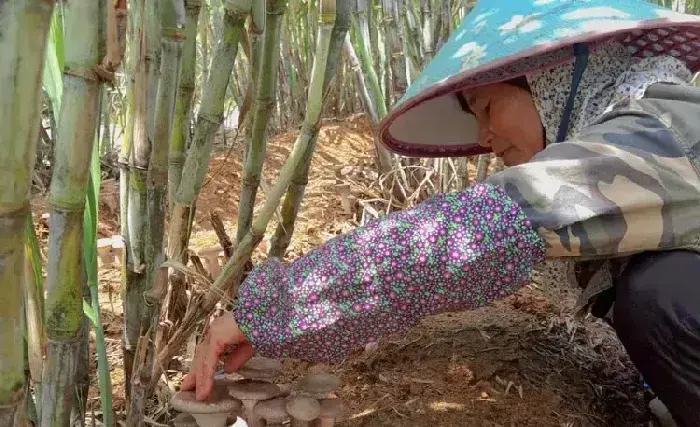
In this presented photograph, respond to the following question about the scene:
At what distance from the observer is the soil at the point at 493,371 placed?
107 centimetres

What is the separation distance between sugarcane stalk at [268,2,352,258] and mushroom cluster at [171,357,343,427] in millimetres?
253

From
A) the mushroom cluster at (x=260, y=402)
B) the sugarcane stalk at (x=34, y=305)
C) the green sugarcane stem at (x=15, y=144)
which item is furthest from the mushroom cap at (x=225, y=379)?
the green sugarcane stem at (x=15, y=144)

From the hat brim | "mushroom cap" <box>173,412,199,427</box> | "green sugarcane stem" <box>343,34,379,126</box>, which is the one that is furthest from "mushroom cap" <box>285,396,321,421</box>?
"green sugarcane stem" <box>343,34,379,126</box>

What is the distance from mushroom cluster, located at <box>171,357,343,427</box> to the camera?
2.55ft

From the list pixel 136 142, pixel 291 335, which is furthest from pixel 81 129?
pixel 291 335

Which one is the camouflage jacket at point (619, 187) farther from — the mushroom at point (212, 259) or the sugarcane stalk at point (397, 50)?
the sugarcane stalk at point (397, 50)

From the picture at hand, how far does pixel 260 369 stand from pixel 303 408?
0.09m

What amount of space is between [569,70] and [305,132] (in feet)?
1.43

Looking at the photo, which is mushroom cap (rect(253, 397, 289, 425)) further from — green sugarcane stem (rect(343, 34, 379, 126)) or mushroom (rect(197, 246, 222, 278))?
green sugarcane stem (rect(343, 34, 379, 126))

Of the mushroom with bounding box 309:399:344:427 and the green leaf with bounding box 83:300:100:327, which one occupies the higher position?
the green leaf with bounding box 83:300:100:327

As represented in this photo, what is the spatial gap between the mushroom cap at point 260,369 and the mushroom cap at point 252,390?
0.03ft

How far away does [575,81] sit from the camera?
0.97 meters

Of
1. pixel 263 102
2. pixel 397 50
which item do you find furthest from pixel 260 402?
pixel 397 50

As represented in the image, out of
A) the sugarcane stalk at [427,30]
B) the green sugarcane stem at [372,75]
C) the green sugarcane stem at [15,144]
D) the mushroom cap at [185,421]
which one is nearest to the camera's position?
the green sugarcane stem at [15,144]
